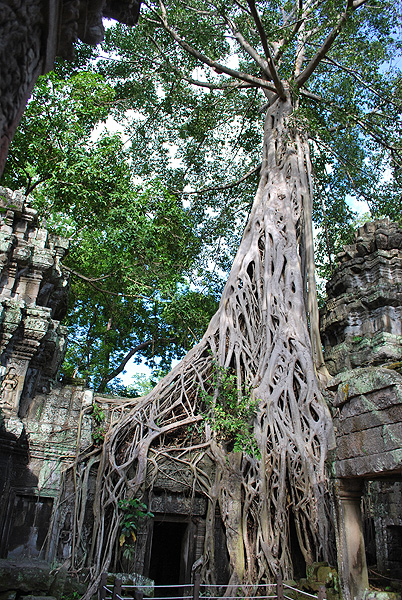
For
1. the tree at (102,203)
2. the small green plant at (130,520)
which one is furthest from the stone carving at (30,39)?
the tree at (102,203)

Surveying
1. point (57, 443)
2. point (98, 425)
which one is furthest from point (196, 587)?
point (98, 425)

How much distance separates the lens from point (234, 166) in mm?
11383

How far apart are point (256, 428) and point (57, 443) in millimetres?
2316

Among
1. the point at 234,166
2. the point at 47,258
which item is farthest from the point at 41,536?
the point at 234,166

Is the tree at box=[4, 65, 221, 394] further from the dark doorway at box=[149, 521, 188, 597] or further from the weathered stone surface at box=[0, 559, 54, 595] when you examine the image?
the weathered stone surface at box=[0, 559, 54, 595]

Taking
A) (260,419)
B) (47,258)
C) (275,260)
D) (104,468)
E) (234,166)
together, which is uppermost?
(234,166)

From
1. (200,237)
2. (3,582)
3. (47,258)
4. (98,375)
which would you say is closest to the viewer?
(3,582)

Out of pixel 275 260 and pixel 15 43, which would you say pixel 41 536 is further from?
pixel 15 43

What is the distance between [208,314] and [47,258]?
462cm

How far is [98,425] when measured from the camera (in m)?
6.00

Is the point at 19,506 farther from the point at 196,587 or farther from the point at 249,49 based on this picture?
the point at 249,49

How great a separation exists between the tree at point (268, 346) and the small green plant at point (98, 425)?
5.5 inches

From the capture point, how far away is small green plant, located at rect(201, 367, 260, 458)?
5.10 meters

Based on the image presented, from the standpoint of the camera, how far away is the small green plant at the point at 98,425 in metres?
5.86
